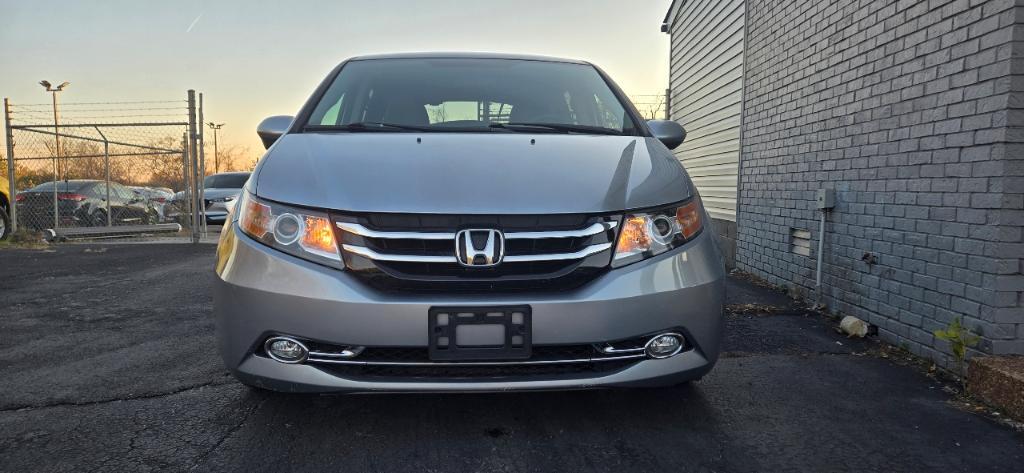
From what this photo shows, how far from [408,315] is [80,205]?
1175 centimetres

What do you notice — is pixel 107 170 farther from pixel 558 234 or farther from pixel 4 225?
pixel 558 234

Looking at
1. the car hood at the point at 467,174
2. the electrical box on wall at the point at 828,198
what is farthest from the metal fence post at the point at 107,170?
the electrical box on wall at the point at 828,198

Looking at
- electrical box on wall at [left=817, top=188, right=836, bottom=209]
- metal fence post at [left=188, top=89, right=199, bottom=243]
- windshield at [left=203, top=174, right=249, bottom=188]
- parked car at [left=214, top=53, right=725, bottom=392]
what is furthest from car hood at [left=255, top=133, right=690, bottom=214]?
windshield at [left=203, top=174, right=249, bottom=188]

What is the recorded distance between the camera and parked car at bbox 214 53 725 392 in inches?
72.6

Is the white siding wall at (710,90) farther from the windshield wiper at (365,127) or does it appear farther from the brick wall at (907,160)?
the windshield wiper at (365,127)

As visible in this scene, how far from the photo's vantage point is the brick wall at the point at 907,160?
2641mm

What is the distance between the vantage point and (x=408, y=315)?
71.3 inches

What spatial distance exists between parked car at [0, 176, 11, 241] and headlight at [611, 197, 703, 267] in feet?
37.0

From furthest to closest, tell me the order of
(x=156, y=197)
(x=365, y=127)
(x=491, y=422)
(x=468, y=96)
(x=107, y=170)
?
(x=156, y=197)
(x=107, y=170)
(x=468, y=96)
(x=365, y=127)
(x=491, y=422)

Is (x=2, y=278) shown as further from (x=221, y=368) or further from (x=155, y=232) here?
(x=155, y=232)

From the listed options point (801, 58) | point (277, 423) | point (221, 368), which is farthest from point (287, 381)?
point (801, 58)

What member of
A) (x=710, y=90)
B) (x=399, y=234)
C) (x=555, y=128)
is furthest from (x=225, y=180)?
(x=399, y=234)

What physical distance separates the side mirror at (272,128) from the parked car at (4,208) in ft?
31.1

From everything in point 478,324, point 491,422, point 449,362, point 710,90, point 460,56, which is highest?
point 710,90
